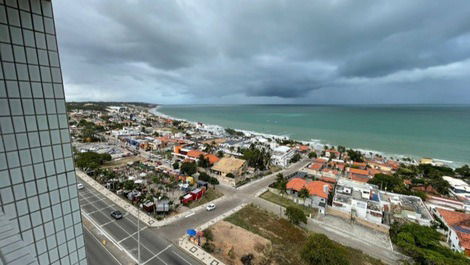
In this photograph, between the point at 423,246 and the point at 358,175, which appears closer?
the point at 423,246

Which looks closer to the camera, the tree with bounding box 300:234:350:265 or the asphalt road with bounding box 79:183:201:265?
the tree with bounding box 300:234:350:265

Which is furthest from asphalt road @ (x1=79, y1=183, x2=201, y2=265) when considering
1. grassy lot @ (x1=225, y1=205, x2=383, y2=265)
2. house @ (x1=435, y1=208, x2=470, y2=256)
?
house @ (x1=435, y1=208, x2=470, y2=256)

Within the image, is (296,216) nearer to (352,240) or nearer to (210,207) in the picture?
(352,240)

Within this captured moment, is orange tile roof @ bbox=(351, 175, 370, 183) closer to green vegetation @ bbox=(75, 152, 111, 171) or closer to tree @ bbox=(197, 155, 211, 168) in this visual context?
tree @ bbox=(197, 155, 211, 168)

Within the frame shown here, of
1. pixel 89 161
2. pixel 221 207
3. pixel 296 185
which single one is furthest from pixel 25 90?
pixel 89 161

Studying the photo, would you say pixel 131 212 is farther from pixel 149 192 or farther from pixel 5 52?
pixel 5 52

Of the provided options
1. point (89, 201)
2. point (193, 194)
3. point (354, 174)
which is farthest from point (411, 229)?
point (89, 201)
